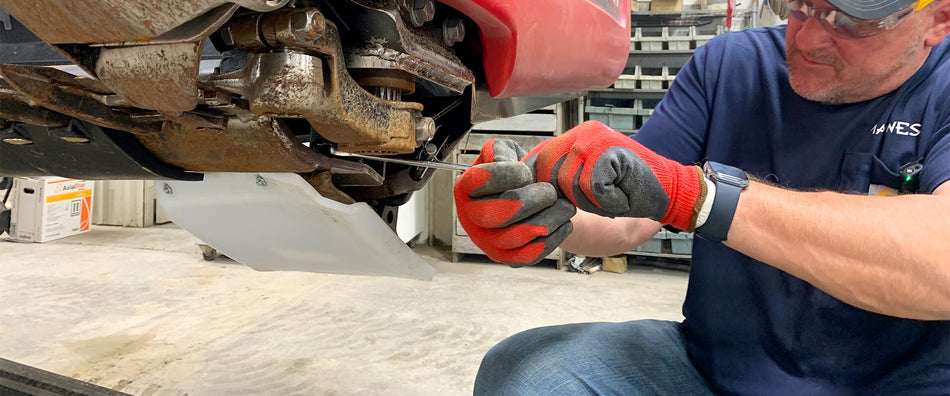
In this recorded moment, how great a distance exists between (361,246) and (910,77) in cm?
99

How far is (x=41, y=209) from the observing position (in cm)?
344

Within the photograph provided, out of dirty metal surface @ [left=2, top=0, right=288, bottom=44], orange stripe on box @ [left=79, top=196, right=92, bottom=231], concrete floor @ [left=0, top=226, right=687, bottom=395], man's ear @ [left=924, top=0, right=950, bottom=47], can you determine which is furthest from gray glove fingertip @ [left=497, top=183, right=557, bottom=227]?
orange stripe on box @ [left=79, top=196, right=92, bottom=231]

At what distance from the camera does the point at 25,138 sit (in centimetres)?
91

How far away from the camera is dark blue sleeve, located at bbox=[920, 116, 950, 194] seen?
2.45 feet

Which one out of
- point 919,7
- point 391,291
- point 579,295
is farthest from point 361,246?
point 579,295

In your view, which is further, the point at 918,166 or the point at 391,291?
the point at 391,291

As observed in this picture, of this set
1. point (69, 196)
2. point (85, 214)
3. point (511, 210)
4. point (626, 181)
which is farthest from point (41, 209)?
point (626, 181)

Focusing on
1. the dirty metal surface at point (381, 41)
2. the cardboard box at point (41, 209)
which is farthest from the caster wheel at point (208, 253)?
the dirty metal surface at point (381, 41)

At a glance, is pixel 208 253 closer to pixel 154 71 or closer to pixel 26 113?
pixel 26 113

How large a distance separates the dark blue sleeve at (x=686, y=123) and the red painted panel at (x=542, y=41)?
19 centimetres

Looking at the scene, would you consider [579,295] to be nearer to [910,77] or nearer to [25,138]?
[910,77]

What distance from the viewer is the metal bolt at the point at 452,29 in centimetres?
80

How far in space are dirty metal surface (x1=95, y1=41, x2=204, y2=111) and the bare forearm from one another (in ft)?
2.18

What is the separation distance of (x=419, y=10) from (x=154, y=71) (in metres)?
0.30
